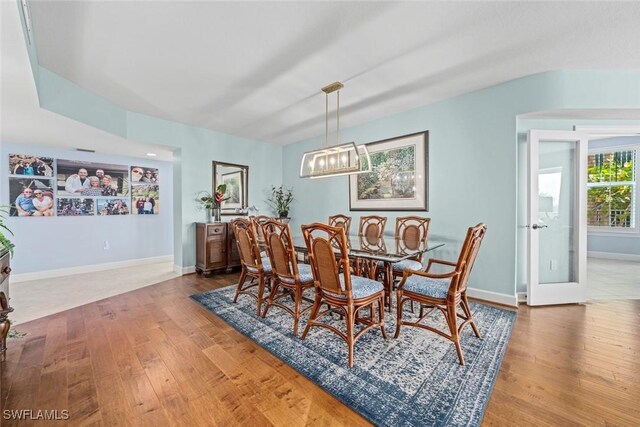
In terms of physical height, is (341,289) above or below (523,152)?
below

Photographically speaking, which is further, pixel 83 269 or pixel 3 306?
pixel 83 269

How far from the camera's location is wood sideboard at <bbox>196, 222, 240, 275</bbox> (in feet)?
14.6

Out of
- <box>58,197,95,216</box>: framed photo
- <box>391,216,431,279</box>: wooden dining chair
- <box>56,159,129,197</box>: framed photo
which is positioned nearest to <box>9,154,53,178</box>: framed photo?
<box>56,159,129,197</box>: framed photo

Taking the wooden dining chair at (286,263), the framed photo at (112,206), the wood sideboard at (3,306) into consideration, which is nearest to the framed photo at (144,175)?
the framed photo at (112,206)

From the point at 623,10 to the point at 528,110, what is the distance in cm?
108

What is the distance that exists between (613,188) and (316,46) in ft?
24.2

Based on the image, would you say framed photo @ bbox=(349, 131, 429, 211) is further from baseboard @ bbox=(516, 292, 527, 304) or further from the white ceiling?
baseboard @ bbox=(516, 292, 527, 304)

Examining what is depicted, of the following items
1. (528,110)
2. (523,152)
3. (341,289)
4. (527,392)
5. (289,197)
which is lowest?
(527,392)

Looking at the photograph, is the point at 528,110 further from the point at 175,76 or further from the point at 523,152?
the point at 175,76

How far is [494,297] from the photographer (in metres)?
3.19

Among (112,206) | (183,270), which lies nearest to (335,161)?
(183,270)

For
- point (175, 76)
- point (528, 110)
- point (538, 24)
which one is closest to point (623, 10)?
point (538, 24)

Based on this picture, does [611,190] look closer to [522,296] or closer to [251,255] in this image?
[522,296]

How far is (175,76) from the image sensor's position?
285 centimetres
